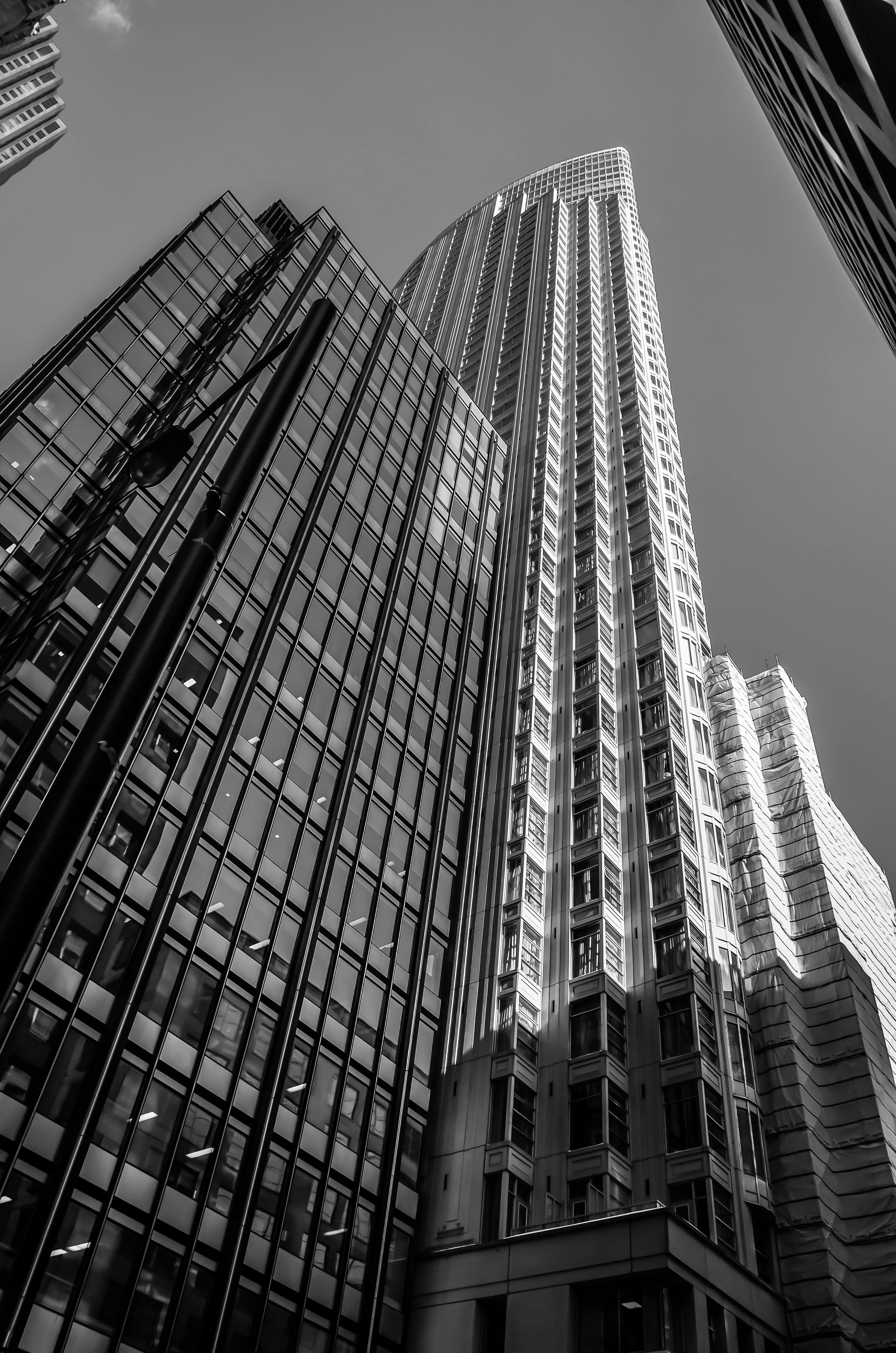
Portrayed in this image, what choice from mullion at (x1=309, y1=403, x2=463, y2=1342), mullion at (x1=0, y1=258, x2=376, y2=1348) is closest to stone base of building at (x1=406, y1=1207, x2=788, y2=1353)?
mullion at (x1=309, y1=403, x2=463, y2=1342)

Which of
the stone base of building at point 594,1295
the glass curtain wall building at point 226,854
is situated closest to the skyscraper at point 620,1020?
the stone base of building at point 594,1295

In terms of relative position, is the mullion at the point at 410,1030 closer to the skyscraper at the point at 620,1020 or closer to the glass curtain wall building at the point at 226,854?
the glass curtain wall building at the point at 226,854

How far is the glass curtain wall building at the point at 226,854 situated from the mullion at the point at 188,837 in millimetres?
96

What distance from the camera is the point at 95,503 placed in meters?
31.0

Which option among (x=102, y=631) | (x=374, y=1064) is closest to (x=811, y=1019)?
(x=374, y=1064)

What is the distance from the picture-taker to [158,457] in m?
8.02

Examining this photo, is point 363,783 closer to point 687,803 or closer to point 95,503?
point 95,503

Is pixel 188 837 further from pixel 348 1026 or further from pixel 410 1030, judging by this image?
pixel 410 1030

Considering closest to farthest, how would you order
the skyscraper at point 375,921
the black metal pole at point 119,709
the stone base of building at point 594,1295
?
the black metal pole at point 119,709
the skyscraper at point 375,921
the stone base of building at point 594,1295

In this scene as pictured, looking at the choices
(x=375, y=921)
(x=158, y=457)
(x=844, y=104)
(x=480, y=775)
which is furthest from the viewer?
(x=480, y=775)

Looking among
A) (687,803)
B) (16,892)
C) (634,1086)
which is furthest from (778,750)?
(16,892)

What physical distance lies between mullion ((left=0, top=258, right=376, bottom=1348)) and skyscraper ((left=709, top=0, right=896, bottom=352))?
22.4 meters

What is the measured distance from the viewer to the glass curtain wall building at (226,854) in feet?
76.2

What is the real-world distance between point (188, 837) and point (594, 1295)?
17.6 m
